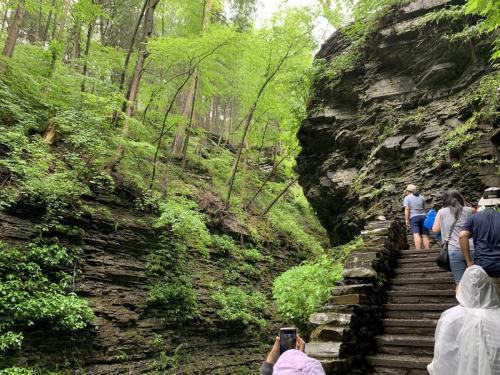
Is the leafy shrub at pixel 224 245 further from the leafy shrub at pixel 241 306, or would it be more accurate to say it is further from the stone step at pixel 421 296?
the stone step at pixel 421 296

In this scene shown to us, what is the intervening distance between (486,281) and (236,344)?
1138 cm

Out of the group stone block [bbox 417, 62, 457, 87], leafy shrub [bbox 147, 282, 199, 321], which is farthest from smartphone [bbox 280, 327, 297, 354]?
stone block [bbox 417, 62, 457, 87]

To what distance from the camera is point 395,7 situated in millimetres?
13133

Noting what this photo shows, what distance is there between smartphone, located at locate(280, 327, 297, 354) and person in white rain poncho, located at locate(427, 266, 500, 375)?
116cm

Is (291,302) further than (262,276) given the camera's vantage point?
No

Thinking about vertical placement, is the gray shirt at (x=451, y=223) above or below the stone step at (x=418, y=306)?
above

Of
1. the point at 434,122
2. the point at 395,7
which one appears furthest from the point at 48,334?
the point at 395,7

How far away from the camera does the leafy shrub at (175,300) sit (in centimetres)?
1088

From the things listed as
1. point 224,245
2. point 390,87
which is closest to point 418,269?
point 390,87

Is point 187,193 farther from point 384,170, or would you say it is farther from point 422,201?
point 422,201

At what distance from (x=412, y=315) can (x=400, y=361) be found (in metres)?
1.17

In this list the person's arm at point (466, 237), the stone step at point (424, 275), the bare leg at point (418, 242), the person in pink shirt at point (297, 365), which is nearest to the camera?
the person in pink shirt at point (297, 365)

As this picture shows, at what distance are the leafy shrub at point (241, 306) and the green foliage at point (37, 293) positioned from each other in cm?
504

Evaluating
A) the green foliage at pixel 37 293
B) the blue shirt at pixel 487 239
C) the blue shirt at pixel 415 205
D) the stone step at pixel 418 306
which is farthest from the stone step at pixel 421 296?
the green foliage at pixel 37 293
